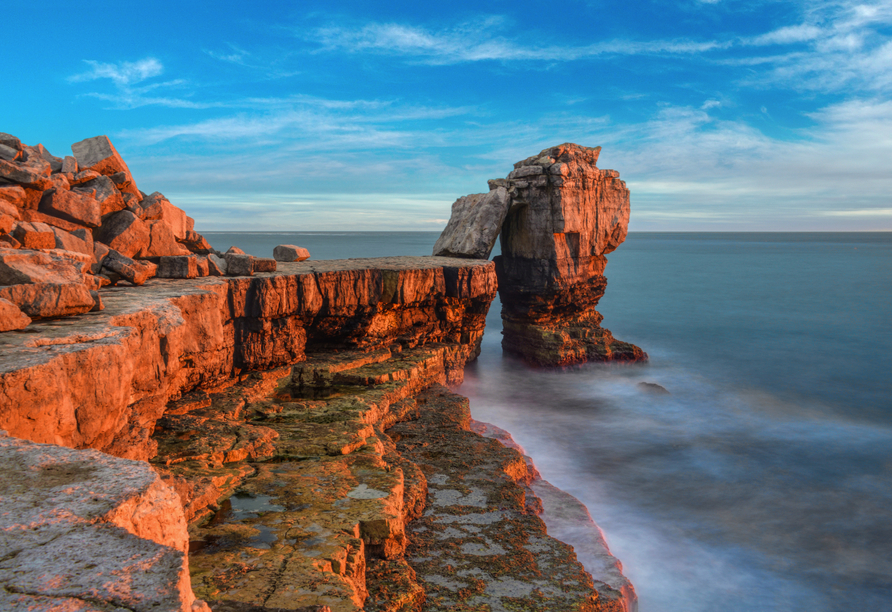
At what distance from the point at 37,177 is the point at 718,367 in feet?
87.1

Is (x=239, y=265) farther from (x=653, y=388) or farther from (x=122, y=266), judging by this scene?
(x=653, y=388)

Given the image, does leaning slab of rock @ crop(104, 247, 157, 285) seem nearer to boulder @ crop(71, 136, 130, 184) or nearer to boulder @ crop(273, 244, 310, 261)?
boulder @ crop(71, 136, 130, 184)

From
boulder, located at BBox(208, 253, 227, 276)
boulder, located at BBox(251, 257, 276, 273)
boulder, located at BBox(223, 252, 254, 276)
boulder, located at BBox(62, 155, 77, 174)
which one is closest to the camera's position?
boulder, located at BBox(62, 155, 77, 174)

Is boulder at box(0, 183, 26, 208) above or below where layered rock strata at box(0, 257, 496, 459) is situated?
above

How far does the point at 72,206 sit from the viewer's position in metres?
9.49

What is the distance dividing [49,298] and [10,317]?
698 millimetres

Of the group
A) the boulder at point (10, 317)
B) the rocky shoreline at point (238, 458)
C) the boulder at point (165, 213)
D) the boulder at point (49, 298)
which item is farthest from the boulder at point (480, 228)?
the boulder at point (10, 317)

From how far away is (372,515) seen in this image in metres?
6.72

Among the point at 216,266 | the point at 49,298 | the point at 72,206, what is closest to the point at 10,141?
the point at 72,206

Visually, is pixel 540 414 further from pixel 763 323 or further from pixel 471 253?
pixel 763 323

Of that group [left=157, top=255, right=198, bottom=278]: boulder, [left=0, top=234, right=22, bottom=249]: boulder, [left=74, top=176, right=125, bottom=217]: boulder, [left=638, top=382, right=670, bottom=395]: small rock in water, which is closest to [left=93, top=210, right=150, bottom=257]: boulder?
[left=74, top=176, right=125, bottom=217]: boulder

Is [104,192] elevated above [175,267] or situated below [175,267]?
above

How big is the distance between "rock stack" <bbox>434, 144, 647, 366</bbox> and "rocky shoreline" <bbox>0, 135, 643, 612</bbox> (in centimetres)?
924

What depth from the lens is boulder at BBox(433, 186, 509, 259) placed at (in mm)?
21516
